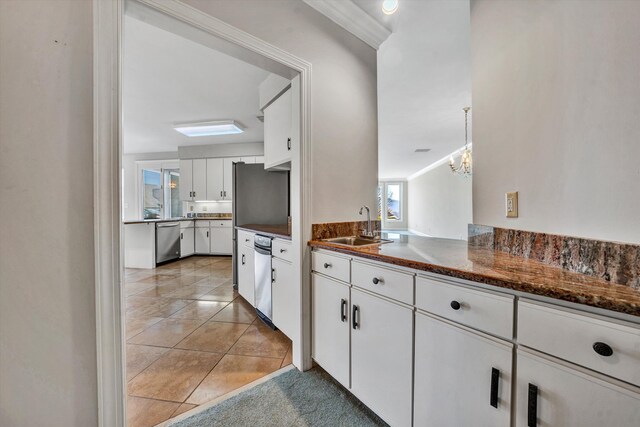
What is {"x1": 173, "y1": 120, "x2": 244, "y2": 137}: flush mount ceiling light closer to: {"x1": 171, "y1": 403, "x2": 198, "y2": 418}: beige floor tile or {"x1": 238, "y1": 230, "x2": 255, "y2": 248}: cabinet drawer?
{"x1": 238, "y1": 230, "x2": 255, "y2": 248}: cabinet drawer

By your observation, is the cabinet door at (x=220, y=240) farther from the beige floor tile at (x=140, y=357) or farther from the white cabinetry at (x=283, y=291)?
the white cabinetry at (x=283, y=291)

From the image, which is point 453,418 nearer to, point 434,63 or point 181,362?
point 181,362

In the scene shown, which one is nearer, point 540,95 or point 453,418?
point 453,418

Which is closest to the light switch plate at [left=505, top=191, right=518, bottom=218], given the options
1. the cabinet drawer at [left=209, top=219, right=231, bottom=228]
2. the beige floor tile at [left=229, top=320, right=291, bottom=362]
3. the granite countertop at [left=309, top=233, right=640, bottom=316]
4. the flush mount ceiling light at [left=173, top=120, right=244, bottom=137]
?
the granite countertop at [left=309, top=233, right=640, bottom=316]

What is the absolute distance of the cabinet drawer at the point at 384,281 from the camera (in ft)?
3.67

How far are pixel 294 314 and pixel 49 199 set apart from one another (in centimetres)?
148

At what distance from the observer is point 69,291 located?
0.99 meters

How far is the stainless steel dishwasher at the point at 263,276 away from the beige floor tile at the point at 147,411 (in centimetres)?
97

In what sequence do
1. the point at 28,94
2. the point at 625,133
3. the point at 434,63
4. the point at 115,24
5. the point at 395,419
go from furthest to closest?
the point at 434,63, the point at 395,419, the point at 115,24, the point at 28,94, the point at 625,133

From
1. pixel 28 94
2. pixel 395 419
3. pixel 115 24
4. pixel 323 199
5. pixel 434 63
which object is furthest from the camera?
pixel 434 63

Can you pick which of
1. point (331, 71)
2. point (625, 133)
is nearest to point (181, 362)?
point (331, 71)

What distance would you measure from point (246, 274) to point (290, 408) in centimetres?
161

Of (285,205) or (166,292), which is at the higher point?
(285,205)

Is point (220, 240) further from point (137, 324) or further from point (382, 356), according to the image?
point (382, 356)
